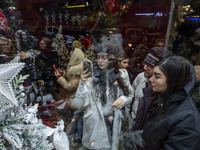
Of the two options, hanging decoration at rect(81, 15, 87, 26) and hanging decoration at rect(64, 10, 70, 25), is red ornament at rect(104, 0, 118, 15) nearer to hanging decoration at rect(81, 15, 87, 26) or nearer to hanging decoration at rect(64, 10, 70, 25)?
hanging decoration at rect(81, 15, 87, 26)

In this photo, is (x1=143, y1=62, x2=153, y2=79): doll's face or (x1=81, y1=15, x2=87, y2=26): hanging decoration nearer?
(x1=143, y1=62, x2=153, y2=79): doll's face

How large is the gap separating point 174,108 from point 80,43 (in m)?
0.79

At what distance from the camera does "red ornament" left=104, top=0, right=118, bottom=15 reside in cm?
102

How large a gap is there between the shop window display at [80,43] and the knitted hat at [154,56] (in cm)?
2

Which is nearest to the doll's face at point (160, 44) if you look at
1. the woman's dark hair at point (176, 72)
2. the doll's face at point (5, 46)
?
the woman's dark hair at point (176, 72)

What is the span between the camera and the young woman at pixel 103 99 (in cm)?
105

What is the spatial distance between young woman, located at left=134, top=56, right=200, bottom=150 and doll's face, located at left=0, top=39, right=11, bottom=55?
3.24 ft

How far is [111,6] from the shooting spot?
1037mm

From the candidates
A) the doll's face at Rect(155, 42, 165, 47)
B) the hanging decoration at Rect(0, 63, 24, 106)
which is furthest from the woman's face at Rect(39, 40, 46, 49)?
the doll's face at Rect(155, 42, 165, 47)

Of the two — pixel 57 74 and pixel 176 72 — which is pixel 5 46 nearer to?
pixel 57 74

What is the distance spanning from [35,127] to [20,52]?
0.65m

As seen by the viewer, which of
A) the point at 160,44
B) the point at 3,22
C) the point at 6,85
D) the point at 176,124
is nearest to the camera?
the point at 6,85

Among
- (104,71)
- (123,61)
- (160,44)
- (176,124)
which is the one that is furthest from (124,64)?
(176,124)

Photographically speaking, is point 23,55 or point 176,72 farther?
point 23,55
